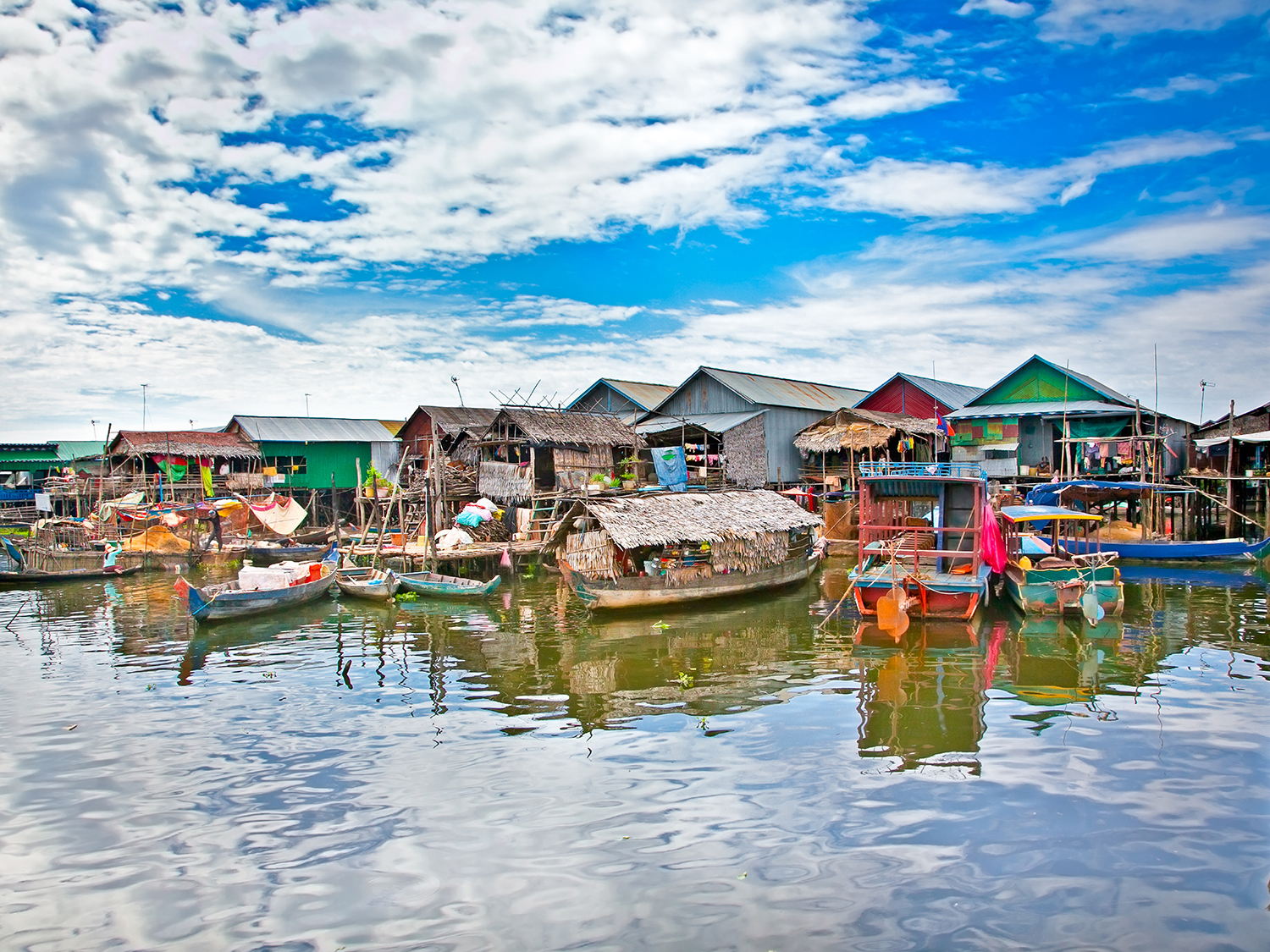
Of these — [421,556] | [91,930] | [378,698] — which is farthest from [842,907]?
[421,556]

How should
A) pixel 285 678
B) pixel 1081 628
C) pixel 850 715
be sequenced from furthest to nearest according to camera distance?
pixel 1081 628 < pixel 285 678 < pixel 850 715

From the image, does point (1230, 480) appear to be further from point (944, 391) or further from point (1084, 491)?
point (944, 391)

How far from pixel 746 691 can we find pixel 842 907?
6.01m

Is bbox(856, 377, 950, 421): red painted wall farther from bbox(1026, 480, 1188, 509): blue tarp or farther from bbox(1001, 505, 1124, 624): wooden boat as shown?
bbox(1001, 505, 1124, 624): wooden boat

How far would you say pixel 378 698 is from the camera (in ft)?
39.8

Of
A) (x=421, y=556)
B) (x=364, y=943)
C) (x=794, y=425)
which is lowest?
(x=364, y=943)

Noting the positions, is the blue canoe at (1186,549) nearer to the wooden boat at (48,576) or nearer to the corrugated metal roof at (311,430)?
the wooden boat at (48,576)

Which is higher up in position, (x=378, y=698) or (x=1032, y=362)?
(x=1032, y=362)

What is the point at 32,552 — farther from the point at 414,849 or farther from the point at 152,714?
the point at 414,849

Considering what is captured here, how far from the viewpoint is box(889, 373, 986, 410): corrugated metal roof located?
36.6m

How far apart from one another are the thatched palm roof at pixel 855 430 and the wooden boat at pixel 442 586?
16.4 meters

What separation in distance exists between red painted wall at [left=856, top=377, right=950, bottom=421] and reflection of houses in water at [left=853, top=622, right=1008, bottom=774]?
2188 centimetres

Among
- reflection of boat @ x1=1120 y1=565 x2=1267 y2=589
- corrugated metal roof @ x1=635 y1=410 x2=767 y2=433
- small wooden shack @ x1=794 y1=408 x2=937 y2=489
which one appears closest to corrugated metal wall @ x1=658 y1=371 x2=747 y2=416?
corrugated metal roof @ x1=635 y1=410 x2=767 y2=433

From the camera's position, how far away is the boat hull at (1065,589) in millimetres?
16906
